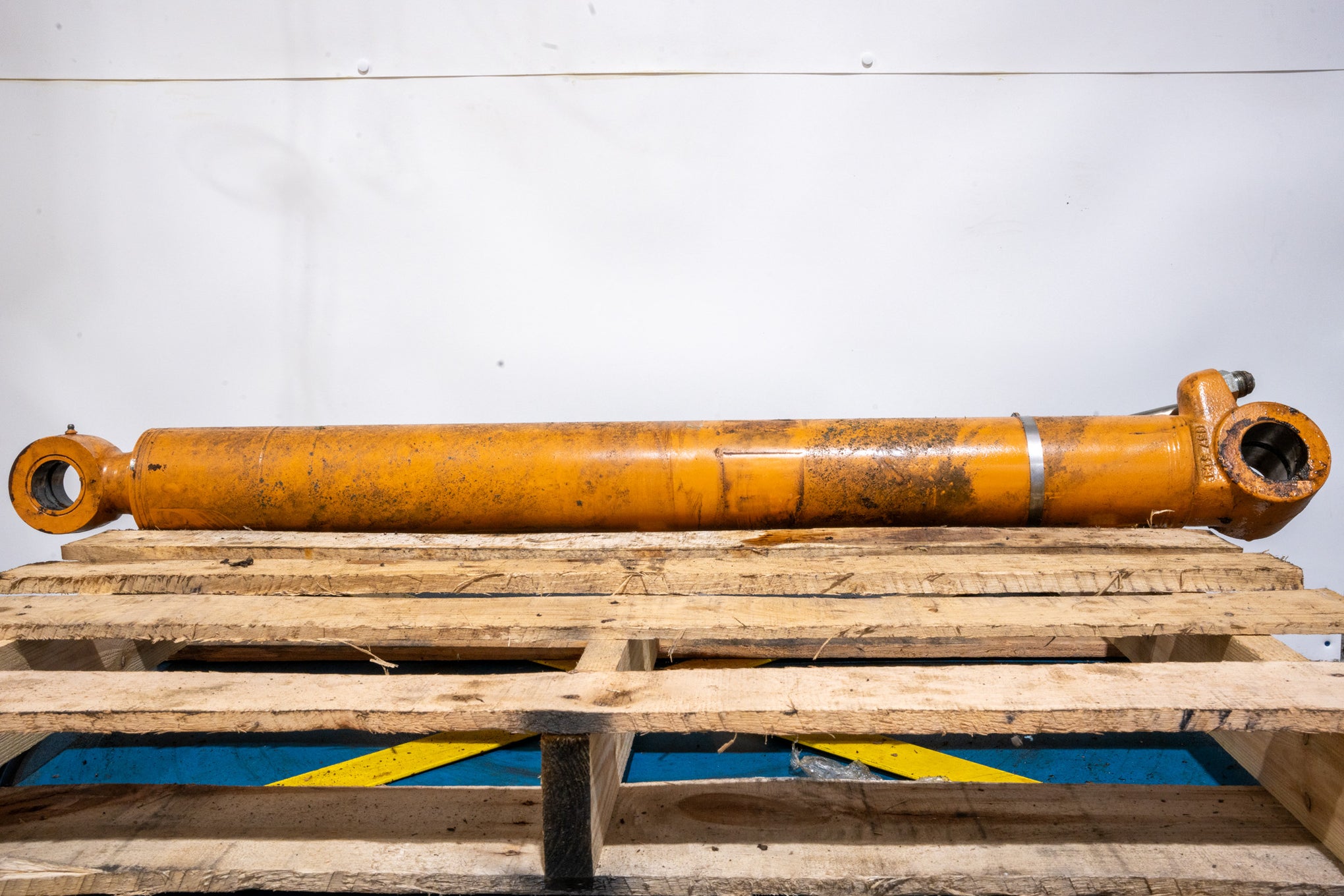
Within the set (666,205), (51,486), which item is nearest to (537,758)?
(51,486)

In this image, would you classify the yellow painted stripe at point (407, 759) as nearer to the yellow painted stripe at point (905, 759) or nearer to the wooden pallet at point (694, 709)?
the wooden pallet at point (694, 709)

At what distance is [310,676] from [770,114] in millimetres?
2035

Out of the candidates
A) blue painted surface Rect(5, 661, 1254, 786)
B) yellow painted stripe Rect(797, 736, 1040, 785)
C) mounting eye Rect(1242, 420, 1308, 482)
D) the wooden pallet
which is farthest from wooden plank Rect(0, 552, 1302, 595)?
yellow painted stripe Rect(797, 736, 1040, 785)

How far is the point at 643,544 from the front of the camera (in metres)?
1.50

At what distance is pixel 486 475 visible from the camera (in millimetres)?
1635

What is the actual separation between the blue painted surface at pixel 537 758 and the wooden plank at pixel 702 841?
350 mm

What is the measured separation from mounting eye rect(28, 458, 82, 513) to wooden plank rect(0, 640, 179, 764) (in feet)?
1.32

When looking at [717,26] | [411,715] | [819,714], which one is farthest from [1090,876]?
[717,26]

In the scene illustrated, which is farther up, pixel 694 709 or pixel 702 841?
pixel 694 709

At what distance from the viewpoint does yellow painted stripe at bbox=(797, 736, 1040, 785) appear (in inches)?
59.3

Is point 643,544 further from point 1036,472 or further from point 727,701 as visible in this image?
point 1036,472

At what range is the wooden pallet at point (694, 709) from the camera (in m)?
0.89

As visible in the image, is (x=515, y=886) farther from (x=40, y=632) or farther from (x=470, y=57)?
(x=470, y=57)

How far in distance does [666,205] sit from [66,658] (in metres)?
1.96
